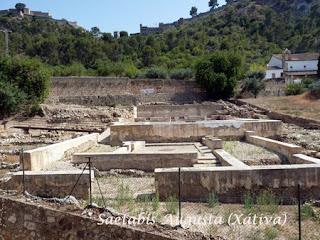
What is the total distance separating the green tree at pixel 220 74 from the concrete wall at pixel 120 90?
248 cm

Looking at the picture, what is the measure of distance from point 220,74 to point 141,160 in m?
28.0

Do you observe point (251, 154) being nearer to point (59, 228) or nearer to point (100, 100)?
point (59, 228)

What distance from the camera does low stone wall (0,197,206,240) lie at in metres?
5.55

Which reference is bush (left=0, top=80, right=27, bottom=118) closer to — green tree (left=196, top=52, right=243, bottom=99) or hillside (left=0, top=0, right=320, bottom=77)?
green tree (left=196, top=52, right=243, bottom=99)

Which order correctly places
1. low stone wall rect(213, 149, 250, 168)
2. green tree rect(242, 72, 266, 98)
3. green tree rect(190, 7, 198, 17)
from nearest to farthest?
low stone wall rect(213, 149, 250, 168) < green tree rect(242, 72, 266, 98) < green tree rect(190, 7, 198, 17)

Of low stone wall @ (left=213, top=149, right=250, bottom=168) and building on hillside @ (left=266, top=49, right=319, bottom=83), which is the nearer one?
low stone wall @ (left=213, top=149, right=250, bottom=168)

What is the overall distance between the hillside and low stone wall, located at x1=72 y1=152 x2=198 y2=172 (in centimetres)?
3815

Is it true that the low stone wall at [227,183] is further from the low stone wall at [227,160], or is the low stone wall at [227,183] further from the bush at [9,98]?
the bush at [9,98]

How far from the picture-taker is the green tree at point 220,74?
132 ft

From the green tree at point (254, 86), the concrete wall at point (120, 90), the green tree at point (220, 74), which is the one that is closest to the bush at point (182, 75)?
the concrete wall at point (120, 90)

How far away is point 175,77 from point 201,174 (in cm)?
3890

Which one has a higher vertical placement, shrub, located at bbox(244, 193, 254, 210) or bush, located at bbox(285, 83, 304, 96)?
bush, located at bbox(285, 83, 304, 96)

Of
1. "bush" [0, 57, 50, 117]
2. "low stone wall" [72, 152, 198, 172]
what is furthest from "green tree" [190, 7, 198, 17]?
"low stone wall" [72, 152, 198, 172]

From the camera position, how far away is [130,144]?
16938 mm
